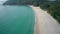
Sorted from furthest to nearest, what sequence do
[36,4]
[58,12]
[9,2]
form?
1. [9,2]
2. [36,4]
3. [58,12]

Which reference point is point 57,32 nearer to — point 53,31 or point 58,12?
point 53,31

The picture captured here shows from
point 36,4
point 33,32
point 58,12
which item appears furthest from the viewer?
point 36,4

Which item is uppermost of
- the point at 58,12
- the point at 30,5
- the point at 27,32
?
the point at 30,5

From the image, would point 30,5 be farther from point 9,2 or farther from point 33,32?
point 33,32

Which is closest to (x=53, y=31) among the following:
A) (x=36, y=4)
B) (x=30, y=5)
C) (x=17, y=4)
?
(x=36, y=4)

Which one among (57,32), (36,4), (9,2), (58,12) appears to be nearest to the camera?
(57,32)

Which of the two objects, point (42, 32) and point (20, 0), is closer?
point (42, 32)

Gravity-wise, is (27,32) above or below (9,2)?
below

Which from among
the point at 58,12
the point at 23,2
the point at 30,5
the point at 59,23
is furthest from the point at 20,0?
the point at 59,23

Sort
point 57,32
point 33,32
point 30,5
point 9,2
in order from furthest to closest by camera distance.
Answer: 1. point 9,2
2. point 30,5
3. point 33,32
4. point 57,32
